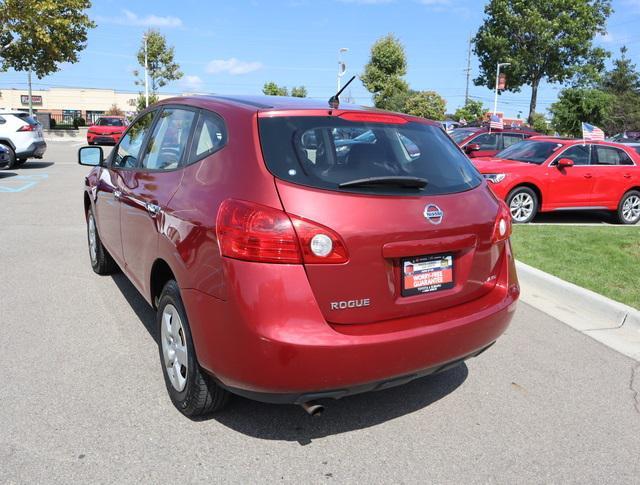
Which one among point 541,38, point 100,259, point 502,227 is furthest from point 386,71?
point 502,227

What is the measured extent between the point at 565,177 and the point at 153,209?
874 centimetres

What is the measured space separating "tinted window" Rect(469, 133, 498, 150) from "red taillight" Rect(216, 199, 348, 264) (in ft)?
46.9

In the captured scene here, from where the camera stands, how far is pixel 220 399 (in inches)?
121

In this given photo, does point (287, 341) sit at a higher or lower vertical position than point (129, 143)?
lower

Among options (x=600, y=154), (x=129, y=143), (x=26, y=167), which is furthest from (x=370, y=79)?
(x=129, y=143)

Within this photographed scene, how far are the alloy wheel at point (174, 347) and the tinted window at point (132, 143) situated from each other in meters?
1.43

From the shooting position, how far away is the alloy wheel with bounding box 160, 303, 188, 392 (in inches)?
123

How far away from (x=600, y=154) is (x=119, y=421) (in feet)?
33.9

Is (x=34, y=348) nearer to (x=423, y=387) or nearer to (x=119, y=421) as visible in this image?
(x=119, y=421)

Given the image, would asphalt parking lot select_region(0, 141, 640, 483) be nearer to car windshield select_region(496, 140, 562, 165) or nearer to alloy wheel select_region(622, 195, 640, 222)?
car windshield select_region(496, 140, 562, 165)

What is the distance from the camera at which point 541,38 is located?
3719cm

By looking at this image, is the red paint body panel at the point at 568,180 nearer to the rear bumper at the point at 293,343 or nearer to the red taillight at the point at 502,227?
the red taillight at the point at 502,227

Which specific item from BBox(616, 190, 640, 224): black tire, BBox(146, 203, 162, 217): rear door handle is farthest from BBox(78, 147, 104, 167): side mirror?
BBox(616, 190, 640, 224): black tire

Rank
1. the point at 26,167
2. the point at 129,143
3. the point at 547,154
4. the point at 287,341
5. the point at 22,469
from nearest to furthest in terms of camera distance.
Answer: the point at 287,341
the point at 22,469
the point at 129,143
the point at 547,154
the point at 26,167
